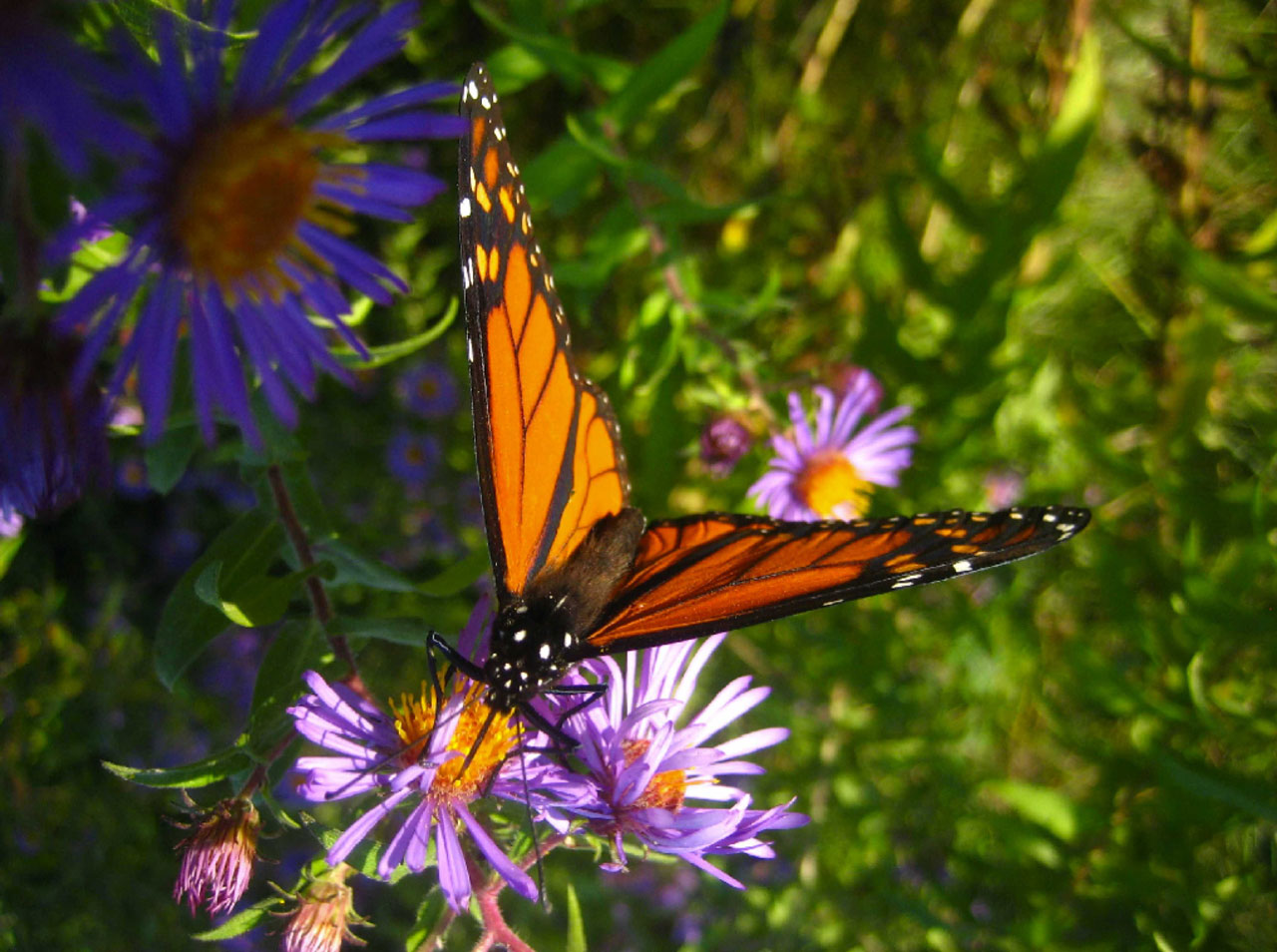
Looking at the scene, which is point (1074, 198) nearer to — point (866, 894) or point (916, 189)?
point (916, 189)

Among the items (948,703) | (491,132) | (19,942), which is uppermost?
(491,132)

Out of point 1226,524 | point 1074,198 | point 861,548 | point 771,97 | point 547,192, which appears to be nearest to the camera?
point 861,548

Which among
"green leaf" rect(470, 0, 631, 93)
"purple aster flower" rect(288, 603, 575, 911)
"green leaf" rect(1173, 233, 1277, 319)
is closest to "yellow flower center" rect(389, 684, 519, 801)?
"purple aster flower" rect(288, 603, 575, 911)

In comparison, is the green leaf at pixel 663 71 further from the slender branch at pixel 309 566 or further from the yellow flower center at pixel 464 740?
the yellow flower center at pixel 464 740

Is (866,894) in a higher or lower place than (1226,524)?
lower

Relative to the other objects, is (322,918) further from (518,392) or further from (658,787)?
(518,392)

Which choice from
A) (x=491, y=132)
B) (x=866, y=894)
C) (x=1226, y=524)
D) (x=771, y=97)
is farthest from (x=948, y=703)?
Answer: (x=491, y=132)

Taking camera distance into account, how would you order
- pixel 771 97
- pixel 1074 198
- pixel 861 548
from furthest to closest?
pixel 1074 198, pixel 771 97, pixel 861 548

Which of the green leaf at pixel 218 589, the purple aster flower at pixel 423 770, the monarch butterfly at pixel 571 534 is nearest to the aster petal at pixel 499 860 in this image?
the purple aster flower at pixel 423 770

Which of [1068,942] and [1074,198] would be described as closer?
[1068,942]
